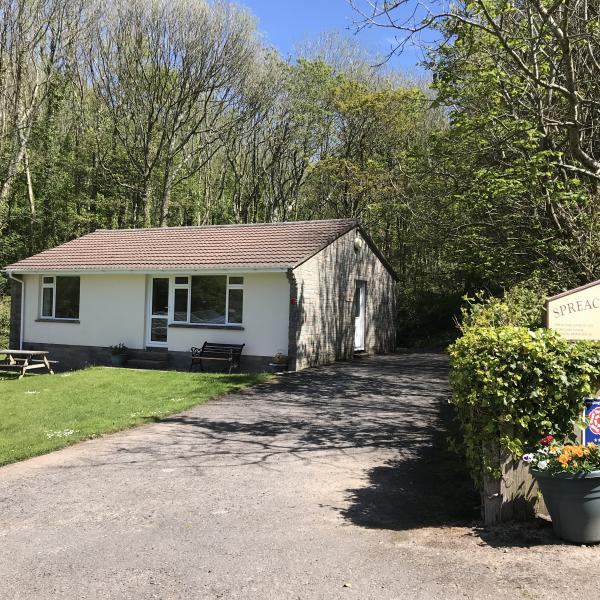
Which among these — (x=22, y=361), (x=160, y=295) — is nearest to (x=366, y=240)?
(x=160, y=295)

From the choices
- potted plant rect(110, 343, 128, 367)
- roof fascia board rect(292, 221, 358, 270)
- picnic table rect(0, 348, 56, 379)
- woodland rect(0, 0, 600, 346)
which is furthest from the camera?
woodland rect(0, 0, 600, 346)

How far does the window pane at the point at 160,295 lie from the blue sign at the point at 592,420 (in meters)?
14.8

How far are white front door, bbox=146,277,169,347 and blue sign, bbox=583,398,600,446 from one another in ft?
48.3

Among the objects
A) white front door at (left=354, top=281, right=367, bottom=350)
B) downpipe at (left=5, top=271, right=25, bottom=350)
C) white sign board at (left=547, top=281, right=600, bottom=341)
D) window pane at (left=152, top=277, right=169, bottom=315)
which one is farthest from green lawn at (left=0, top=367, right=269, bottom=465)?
white sign board at (left=547, top=281, right=600, bottom=341)

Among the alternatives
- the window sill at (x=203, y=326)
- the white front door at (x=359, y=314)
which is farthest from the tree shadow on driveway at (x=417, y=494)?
the white front door at (x=359, y=314)

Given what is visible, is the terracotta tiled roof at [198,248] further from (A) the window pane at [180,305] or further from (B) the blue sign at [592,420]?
(B) the blue sign at [592,420]

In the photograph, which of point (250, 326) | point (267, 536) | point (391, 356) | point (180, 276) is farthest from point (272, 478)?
point (391, 356)

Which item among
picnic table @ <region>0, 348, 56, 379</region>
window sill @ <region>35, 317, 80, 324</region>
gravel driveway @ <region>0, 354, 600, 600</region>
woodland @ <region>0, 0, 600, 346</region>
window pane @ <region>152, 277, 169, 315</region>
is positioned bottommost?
gravel driveway @ <region>0, 354, 600, 600</region>

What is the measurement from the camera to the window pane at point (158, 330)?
18406 mm

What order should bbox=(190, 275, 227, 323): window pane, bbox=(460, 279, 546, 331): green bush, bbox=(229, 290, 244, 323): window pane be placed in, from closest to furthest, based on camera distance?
bbox=(460, 279, 546, 331): green bush
bbox=(229, 290, 244, 323): window pane
bbox=(190, 275, 227, 323): window pane

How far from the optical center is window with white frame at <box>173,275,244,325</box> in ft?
56.3

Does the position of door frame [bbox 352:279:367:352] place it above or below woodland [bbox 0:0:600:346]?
below

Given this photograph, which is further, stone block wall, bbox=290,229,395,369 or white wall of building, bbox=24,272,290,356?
white wall of building, bbox=24,272,290,356

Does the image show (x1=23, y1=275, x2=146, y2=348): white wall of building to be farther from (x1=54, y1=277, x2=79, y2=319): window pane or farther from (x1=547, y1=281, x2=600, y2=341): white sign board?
(x1=547, y1=281, x2=600, y2=341): white sign board
